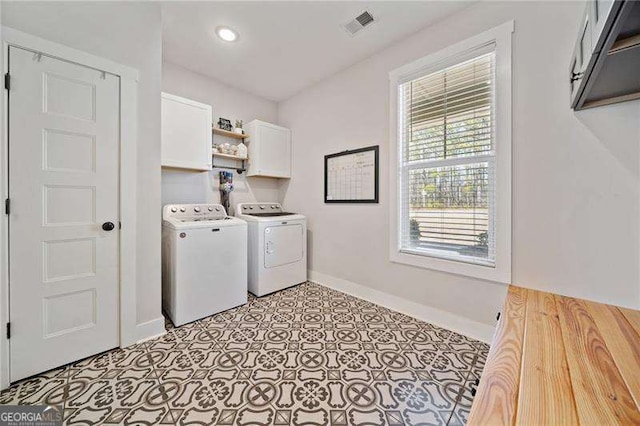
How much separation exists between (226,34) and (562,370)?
3283 mm

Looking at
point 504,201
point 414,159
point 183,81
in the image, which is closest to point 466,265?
point 504,201

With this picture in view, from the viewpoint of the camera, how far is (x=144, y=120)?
2004mm

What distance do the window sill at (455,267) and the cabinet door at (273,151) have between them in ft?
6.60

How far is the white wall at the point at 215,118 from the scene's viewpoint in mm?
2928

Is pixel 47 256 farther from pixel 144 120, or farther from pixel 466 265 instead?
pixel 466 265

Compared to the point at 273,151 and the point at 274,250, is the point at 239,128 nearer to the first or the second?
the point at 273,151

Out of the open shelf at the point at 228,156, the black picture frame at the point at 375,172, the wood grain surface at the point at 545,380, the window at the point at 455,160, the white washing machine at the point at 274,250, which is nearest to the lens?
the wood grain surface at the point at 545,380

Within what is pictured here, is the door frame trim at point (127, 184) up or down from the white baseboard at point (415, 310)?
up

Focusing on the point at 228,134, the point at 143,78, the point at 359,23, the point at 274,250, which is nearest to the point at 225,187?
the point at 228,134

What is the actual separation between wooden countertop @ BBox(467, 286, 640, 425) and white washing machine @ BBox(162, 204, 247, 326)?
2.28m

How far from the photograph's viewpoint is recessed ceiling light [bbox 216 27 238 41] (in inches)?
93.7

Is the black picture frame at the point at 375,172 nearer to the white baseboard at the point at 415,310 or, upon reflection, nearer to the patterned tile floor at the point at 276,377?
the white baseboard at the point at 415,310

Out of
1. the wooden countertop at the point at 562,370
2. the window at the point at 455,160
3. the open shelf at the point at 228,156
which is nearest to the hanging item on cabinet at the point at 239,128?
the open shelf at the point at 228,156
